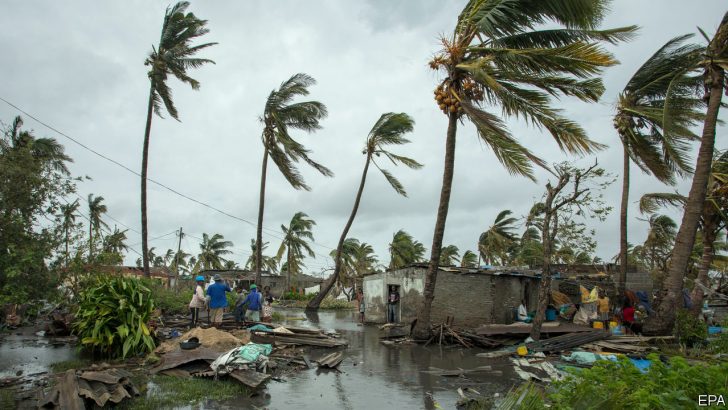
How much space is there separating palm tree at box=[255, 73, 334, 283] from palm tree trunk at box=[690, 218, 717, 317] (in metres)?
15.1

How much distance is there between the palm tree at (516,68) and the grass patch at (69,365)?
27.3 feet

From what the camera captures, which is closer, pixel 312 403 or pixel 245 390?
pixel 312 403

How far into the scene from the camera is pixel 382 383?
27.6ft

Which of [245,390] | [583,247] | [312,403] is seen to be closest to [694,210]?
[312,403]

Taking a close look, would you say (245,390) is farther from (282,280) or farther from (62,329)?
(282,280)

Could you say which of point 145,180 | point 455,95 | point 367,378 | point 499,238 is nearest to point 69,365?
point 367,378

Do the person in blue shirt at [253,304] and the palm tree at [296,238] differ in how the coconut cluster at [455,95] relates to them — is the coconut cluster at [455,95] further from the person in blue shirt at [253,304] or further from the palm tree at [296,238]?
the palm tree at [296,238]

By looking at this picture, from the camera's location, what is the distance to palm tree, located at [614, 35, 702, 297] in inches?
522

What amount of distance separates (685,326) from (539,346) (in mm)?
3744

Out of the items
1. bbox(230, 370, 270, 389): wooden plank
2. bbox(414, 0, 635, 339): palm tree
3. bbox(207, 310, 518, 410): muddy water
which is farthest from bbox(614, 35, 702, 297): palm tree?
bbox(230, 370, 270, 389): wooden plank

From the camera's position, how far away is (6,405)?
6.20 metres

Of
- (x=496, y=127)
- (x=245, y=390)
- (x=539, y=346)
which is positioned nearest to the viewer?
(x=245, y=390)

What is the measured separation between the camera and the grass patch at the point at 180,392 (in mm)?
6422

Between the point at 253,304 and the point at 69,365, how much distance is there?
643 centimetres
